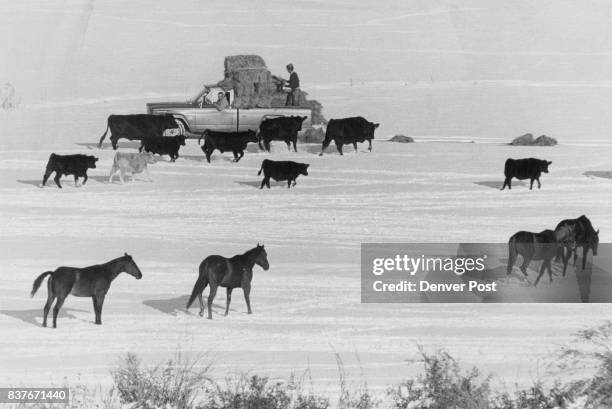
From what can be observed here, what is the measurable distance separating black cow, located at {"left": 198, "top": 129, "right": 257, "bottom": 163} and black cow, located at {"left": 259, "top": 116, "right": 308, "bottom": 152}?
10.1 inches

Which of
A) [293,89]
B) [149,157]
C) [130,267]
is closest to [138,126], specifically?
[149,157]

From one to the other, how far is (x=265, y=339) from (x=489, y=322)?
2.16m

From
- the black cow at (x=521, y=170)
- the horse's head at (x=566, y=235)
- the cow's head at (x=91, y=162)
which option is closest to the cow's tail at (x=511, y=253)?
the horse's head at (x=566, y=235)

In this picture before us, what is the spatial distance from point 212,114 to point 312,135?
154cm

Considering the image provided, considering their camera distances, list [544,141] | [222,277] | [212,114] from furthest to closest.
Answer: [544,141], [212,114], [222,277]

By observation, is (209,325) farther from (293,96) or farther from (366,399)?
(293,96)

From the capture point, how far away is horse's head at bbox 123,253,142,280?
14.6m

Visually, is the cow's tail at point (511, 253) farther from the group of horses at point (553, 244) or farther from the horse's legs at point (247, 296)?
the horse's legs at point (247, 296)

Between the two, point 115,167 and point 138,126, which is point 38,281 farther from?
point 138,126

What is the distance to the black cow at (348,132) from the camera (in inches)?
838

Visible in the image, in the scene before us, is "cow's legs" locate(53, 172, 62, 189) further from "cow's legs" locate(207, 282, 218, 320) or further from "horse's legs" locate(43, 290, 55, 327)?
"cow's legs" locate(207, 282, 218, 320)

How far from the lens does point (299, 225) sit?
16.8 meters

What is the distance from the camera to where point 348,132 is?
21578mm

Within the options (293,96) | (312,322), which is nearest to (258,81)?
(293,96)
